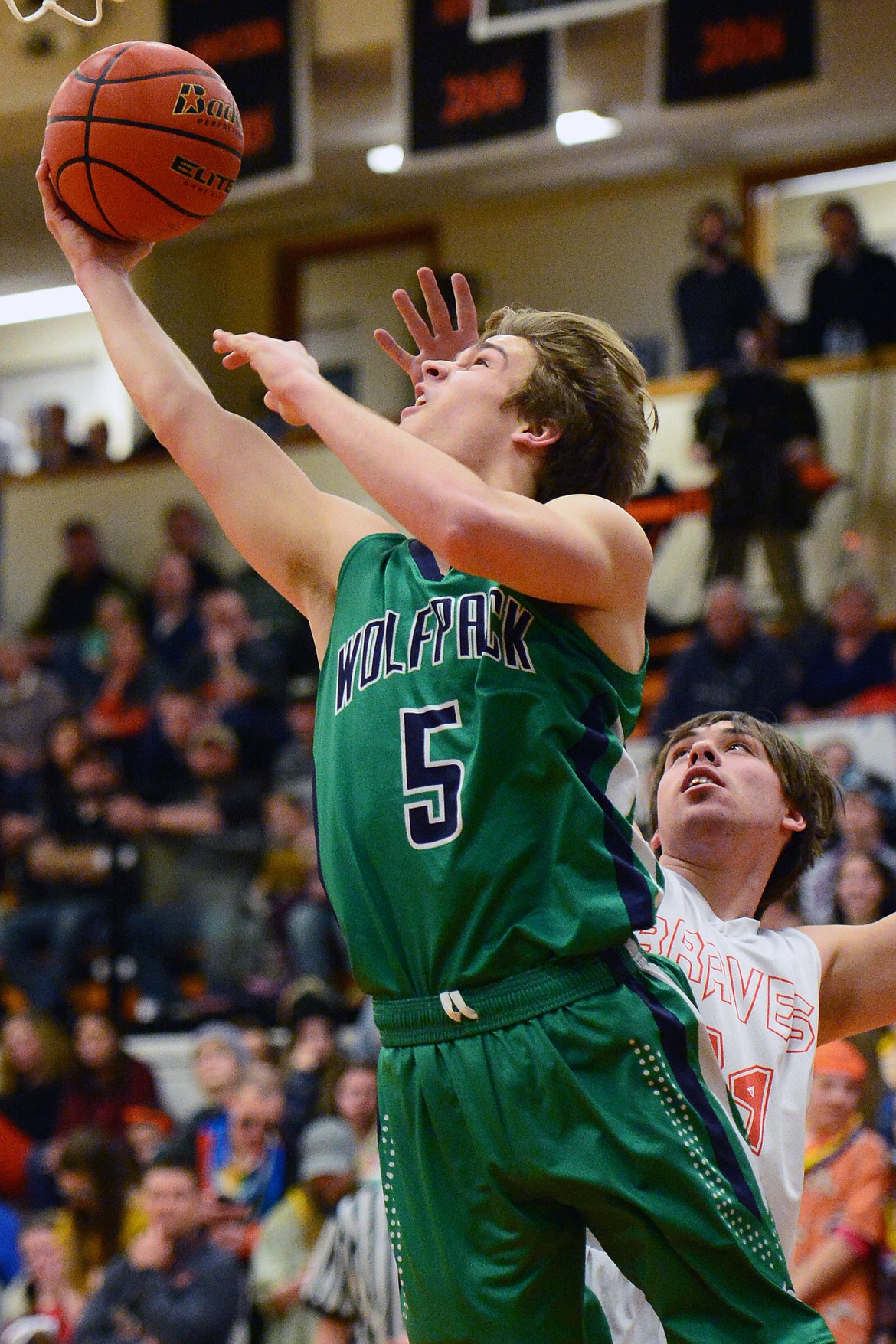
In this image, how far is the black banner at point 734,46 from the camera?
8.84 m

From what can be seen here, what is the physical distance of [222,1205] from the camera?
6988 millimetres

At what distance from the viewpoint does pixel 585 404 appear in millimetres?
2514

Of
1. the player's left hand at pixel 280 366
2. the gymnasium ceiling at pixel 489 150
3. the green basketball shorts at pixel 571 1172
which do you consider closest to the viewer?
the green basketball shorts at pixel 571 1172

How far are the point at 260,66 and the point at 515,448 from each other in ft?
26.8

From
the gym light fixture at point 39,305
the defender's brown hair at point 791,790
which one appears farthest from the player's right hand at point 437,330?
the gym light fixture at point 39,305

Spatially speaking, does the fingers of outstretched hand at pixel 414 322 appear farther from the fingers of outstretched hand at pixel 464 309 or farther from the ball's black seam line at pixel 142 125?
the ball's black seam line at pixel 142 125

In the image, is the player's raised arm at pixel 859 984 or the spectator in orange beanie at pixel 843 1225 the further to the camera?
the spectator in orange beanie at pixel 843 1225

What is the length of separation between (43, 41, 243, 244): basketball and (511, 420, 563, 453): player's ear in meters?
0.69

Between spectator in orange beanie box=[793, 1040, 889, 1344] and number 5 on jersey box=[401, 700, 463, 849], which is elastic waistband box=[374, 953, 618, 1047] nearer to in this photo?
number 5 on jersey box=[401, 700, 463, 849]

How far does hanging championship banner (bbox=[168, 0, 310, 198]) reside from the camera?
32.2 ft

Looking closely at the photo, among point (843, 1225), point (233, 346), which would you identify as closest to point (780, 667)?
point (843, 1225)

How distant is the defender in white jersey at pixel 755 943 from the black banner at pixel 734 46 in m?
6.55

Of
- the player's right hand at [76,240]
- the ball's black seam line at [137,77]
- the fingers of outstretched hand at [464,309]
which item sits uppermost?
the ball's black seam line at [137,77]

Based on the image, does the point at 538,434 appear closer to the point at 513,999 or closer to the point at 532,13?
the point at 513,999
